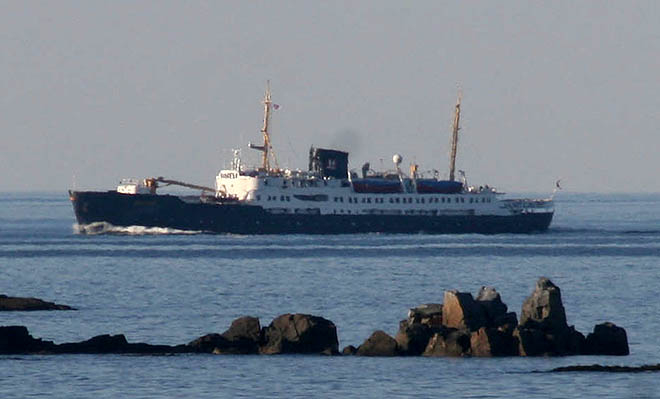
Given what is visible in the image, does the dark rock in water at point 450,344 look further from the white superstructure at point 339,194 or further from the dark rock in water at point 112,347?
the white superstructure at point 339,194

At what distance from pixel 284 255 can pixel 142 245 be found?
54.6 feet

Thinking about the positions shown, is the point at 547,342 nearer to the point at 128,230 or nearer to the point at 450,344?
the point at 450,344

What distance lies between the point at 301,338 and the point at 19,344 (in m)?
7.61

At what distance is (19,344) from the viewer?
4538 centimetres

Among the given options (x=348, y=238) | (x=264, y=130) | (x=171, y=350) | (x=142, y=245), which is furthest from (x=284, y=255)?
(x=171, y=350)

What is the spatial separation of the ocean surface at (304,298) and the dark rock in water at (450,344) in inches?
14.4

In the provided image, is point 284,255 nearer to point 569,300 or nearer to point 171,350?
point 569,300

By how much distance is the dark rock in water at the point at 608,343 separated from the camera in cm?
4491

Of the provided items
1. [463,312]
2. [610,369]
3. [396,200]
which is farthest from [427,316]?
[396,200]

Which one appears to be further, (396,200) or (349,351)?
(396,200)

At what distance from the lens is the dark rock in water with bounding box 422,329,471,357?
43938 mm

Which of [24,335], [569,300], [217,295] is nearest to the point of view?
[24,335]

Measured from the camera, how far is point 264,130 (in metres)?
139

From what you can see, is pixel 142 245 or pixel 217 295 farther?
pixel 142 245
